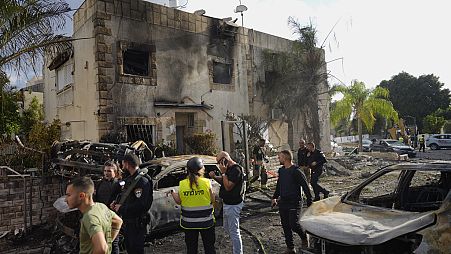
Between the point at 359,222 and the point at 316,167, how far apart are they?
4752mm

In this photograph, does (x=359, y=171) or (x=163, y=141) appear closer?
(x=163, y=141)

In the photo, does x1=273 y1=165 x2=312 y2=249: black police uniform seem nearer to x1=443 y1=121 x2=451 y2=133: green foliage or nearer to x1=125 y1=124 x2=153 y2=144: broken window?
x1=125 y1=124 x2=153 y2=144: broken window

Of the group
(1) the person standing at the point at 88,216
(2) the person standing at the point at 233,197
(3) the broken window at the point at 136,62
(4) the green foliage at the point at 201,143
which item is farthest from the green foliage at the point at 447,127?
(1) the person standing at the point at 88,216

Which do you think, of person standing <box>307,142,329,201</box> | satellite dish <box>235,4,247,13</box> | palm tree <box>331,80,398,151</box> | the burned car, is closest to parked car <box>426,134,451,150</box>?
palm tree <box>331,80,398,151</box>

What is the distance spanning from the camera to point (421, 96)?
42.7 metres

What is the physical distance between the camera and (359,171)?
50.9ft

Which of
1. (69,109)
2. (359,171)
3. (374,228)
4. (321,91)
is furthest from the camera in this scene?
(321,91)

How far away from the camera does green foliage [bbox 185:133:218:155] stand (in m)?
12.5

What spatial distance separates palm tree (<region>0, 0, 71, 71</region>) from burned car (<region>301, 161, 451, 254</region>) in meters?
7.24

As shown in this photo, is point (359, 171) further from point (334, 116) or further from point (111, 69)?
point (111, 69)

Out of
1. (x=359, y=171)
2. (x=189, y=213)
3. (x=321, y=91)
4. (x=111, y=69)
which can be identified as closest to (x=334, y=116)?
(x=321, y=91)

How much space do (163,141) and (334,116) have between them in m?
14.6

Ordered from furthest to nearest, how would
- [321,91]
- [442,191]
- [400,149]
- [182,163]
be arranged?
[400,149] → [321,91] → [182,163] → [442,191]

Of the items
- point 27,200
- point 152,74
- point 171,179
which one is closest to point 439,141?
point 152,74
